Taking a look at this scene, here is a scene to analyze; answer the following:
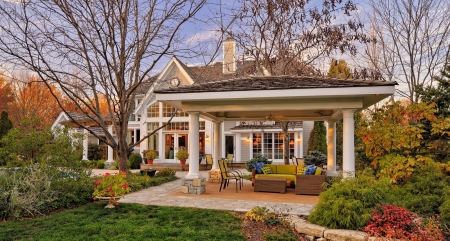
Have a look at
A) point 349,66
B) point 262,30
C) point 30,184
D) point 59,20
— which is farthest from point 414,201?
point 59,20

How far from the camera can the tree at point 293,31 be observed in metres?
13.1

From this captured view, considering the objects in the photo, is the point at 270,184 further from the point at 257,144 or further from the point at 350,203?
the point at 257,144

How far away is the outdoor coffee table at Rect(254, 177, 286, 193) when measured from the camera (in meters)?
9.81

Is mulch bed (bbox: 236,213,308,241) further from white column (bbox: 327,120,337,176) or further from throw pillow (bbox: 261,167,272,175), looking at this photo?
white column (bbox: 327,120,337,176)

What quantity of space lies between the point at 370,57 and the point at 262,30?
530 cm

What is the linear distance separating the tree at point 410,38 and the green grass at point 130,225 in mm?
9396

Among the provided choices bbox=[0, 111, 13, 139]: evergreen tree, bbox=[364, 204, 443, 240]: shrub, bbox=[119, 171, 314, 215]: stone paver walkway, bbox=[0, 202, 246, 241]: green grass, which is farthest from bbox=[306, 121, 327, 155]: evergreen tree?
bbox=[0, 111, 13, 139]: evergreen tree

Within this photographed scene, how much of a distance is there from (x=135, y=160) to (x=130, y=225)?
1433cm

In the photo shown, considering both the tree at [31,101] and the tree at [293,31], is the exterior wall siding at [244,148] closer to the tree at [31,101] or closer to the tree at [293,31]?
the tree at [293,31]

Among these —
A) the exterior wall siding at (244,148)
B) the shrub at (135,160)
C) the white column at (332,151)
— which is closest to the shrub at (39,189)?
the white column at (332,151)

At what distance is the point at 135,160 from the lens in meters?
19.8

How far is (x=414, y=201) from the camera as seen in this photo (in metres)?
6.75

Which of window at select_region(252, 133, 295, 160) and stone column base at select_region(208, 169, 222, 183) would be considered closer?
stone column base at select_region(208, 169, 222, 183)

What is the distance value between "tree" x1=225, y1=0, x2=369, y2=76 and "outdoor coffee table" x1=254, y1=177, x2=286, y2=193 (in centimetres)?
586
